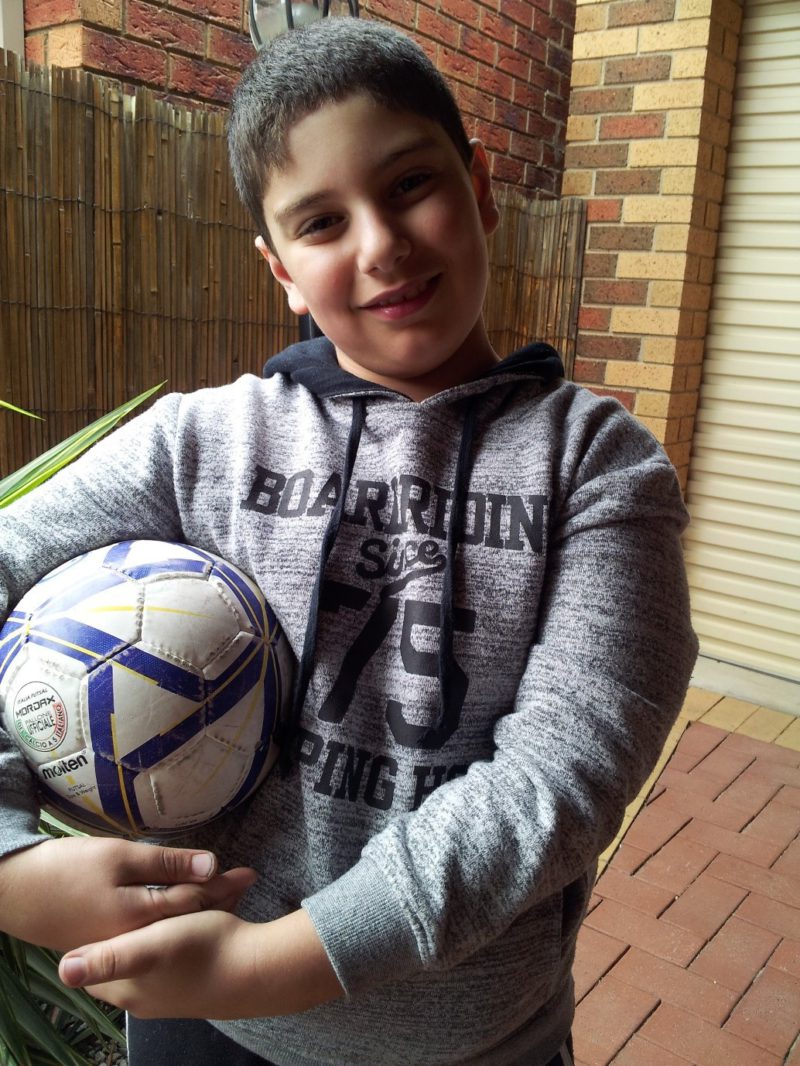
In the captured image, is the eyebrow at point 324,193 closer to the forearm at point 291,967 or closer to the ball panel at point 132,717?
the ball panel at point 132,717

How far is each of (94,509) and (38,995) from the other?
1181 millimetres

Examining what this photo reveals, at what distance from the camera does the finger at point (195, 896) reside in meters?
0.87

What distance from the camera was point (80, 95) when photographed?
2516mm

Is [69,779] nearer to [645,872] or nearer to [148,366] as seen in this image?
[148,366]

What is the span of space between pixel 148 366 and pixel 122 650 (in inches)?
80.8

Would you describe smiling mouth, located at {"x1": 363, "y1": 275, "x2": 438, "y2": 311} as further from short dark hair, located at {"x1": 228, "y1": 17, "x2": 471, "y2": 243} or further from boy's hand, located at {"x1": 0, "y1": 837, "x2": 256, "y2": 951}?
boy's hand, located at {"x1": 0, "y1": 837, "x2": 256, "y2": 951}

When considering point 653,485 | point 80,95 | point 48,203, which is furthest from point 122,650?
point 80,95

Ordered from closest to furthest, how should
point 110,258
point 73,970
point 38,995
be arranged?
point 73,970
point 38,995
point 110,258

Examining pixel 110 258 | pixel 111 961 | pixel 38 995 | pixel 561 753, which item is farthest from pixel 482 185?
pixel 110 258

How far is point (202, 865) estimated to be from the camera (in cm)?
90

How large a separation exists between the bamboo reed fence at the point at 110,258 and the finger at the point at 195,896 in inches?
76.4

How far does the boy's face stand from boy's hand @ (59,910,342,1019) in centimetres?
67

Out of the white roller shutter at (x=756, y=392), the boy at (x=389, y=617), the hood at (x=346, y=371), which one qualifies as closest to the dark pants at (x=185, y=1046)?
the boy at (x=389, y=617)

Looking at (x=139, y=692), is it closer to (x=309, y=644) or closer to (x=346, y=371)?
(x=309, y=644)
